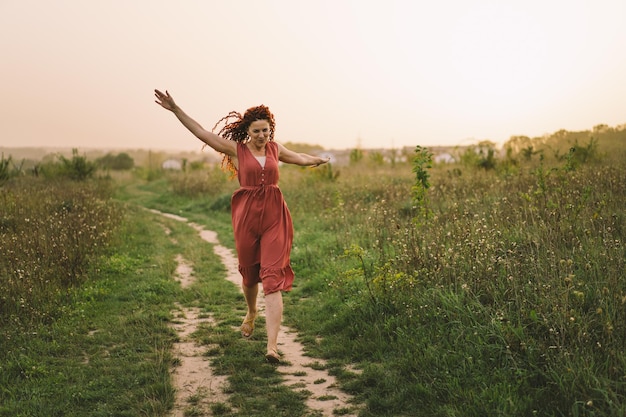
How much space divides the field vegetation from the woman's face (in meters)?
1.84

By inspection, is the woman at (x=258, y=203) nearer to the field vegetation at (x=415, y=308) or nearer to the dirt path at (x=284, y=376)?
the dirt path at (x=284, y=376)

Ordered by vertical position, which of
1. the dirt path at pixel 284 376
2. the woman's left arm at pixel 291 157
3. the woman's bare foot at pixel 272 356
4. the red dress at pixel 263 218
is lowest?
the dirt path at pixel 284 376

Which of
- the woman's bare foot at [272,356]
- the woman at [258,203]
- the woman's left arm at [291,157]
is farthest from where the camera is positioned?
the woman's left arm at [291,157]

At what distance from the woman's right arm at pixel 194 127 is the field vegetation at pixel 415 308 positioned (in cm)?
209

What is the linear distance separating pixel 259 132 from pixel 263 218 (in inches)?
36.2

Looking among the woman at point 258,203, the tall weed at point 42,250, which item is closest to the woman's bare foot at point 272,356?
the woman at point 258,203

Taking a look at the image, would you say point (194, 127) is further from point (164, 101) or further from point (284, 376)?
point (284, 376)

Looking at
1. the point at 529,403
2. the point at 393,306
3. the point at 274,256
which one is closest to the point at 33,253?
the point at 274,256

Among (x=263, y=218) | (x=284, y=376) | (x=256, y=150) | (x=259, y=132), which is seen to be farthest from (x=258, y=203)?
(x=284, y=376)

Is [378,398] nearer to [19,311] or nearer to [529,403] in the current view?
[529,403]

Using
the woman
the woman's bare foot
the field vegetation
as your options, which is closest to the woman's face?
the woman

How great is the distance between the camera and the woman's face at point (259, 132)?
5.77m

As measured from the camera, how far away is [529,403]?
12.6ft

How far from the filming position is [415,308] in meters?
5.68
